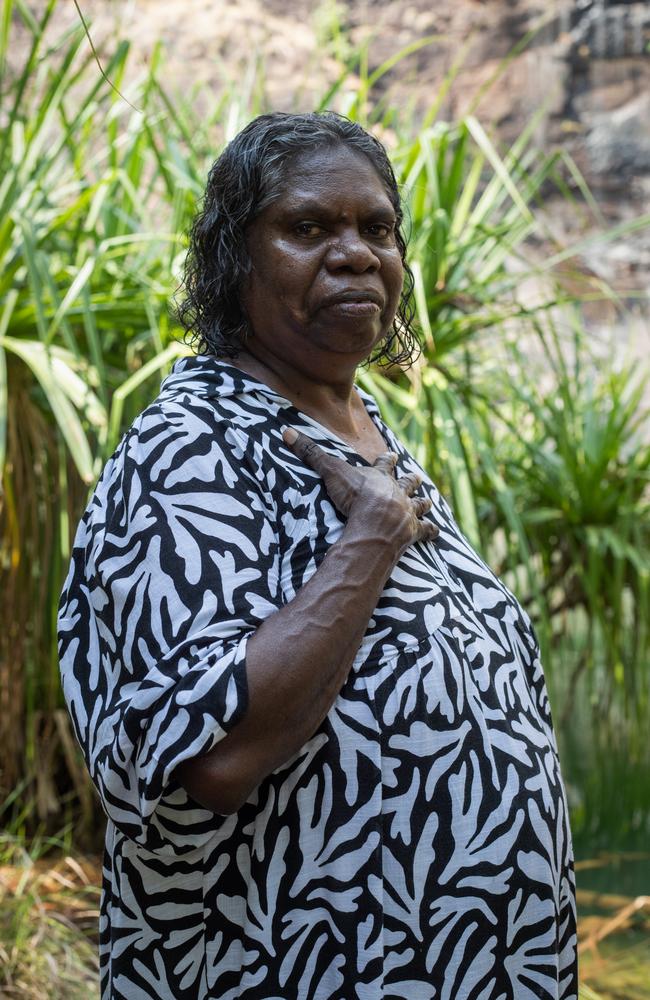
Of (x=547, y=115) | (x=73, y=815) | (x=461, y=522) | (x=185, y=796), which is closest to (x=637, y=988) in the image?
(x=461, y=522)

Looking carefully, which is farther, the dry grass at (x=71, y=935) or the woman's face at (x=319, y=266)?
the dry grass at (x=71, y=935)

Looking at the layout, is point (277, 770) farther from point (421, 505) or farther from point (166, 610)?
point (421, 505)

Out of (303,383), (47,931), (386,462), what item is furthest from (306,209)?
(47,931)

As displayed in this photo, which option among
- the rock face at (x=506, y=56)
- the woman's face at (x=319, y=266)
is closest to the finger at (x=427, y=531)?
the woman's face at (x=319, y=266)

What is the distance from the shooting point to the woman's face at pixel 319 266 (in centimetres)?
120

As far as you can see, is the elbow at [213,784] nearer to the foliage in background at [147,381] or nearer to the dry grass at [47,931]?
the foliage in background at [147,381]

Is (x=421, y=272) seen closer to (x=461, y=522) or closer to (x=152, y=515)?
(x=461, y=522)

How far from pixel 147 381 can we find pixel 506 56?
639 cm

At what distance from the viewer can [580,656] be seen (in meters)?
3.58

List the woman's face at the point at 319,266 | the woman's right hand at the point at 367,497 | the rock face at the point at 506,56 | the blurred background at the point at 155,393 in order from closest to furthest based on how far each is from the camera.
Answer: the woman's right hand at the point at 367,497, the woman's face at the point at 319,266, the blurred background at the point at 155,393, the rock face at the point at 506,56

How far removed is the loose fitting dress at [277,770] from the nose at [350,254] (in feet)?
0.61

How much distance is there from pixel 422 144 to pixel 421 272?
0.33 metres

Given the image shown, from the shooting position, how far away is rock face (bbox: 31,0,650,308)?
798 cm

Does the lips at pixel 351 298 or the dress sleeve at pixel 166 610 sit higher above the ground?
the lips at pixel 351 298
